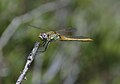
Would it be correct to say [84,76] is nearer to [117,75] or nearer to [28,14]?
[117,75]

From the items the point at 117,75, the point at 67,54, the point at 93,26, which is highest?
the point at 93,26

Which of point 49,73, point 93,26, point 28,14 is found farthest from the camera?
point 93,26

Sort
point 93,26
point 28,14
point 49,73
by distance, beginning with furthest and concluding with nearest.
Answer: point 93,26 < point 28,14 < point 49,73

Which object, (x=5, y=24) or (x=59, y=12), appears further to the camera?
(x=59, y=12)

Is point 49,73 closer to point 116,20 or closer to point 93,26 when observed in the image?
point 93,26

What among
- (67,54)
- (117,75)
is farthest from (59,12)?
(117,75)

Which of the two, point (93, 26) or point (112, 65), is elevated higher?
point (93, 26)

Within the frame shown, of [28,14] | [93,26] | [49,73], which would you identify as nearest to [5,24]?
[28,14]
